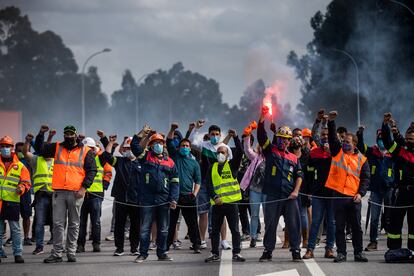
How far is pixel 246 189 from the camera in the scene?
18.4m

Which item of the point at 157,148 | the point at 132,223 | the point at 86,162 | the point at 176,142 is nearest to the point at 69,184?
the point at 86,162

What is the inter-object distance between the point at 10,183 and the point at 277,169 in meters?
4.24

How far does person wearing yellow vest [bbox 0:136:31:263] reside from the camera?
1477 cm

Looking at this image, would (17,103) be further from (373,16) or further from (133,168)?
(133,168)

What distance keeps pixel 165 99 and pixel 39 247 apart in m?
178

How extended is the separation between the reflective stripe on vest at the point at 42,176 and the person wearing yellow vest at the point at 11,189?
1.19 metres

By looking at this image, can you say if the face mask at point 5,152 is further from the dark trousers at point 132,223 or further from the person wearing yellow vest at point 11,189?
the dark trousers at point 132,223

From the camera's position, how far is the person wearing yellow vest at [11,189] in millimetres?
14766

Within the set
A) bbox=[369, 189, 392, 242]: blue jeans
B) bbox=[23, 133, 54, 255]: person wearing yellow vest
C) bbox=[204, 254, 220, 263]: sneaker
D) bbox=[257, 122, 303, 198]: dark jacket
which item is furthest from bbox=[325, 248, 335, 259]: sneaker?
bbox=[23, 133, 54, 255]: person wearing yellow vest

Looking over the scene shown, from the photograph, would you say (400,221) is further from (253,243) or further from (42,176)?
(42,176)

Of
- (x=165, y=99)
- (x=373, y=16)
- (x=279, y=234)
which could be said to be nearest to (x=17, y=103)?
(x=373, y=16)

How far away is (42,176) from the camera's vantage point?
1667 cm

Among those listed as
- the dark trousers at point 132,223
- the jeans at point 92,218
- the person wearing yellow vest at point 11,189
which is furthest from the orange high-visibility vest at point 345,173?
the person wearing yellow vest at point 11,189

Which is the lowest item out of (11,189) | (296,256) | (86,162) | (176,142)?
(296,256)
